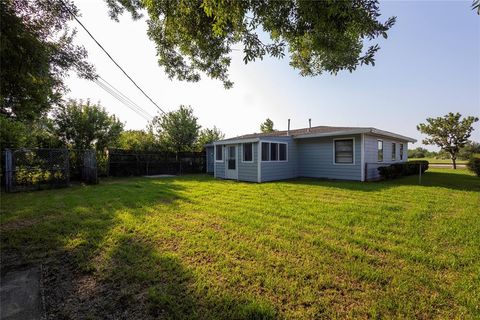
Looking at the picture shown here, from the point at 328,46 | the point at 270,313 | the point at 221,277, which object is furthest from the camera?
the point at 328,46

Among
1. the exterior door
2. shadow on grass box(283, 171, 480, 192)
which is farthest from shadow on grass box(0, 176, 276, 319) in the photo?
the exterior door

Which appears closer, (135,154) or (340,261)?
(340,261)

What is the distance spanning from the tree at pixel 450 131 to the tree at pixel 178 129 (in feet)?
78.1

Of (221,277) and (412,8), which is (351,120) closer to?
(412,8)

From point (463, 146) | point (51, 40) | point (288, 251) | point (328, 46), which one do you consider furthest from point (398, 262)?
point (463, 146)

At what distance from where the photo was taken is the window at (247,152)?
11.2 meters

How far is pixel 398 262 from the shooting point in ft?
9.32

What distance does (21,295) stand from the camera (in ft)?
7.38

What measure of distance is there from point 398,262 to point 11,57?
Answer: 6097mm

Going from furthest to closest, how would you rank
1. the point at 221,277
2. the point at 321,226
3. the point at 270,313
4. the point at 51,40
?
the point at 51,40 < the point at 321,226 < the point at 221,277 < the point at 270,313

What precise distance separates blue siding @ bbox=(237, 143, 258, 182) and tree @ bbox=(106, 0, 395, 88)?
613 centimetres

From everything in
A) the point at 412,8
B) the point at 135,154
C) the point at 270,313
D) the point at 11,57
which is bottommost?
the point at 270,313

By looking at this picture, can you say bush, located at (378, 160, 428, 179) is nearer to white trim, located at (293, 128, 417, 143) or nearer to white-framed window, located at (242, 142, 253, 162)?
white trim, located at (293, 128, 417, 143)

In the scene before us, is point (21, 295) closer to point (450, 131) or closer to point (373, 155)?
point (373, 155)
